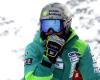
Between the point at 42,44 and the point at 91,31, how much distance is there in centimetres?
331

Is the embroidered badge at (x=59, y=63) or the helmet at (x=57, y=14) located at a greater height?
the helmet at (x=57, y=14)

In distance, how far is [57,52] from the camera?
5066 millimetres

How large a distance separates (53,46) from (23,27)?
12.9 ft

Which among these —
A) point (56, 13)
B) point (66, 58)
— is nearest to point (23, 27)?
point (66, 58)

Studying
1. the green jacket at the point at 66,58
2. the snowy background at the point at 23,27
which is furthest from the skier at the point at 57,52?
the snowy background at the point at 23,27

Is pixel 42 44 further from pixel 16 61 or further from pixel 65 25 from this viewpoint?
pixel 16 61

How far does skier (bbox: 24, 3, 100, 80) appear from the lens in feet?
16.5

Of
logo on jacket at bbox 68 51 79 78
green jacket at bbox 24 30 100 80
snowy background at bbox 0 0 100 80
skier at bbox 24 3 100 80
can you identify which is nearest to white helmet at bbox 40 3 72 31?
skier at bbox 24 3 100 80

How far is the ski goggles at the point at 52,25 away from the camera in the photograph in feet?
16.6

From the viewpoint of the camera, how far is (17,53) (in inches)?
311

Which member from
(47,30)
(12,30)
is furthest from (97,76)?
(12,30)

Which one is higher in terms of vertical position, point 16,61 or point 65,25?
point 65,25

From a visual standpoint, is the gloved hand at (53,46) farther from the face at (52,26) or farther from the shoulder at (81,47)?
the shoulder at (81,47)

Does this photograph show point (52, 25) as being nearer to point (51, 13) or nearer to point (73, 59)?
point (51, 13)
